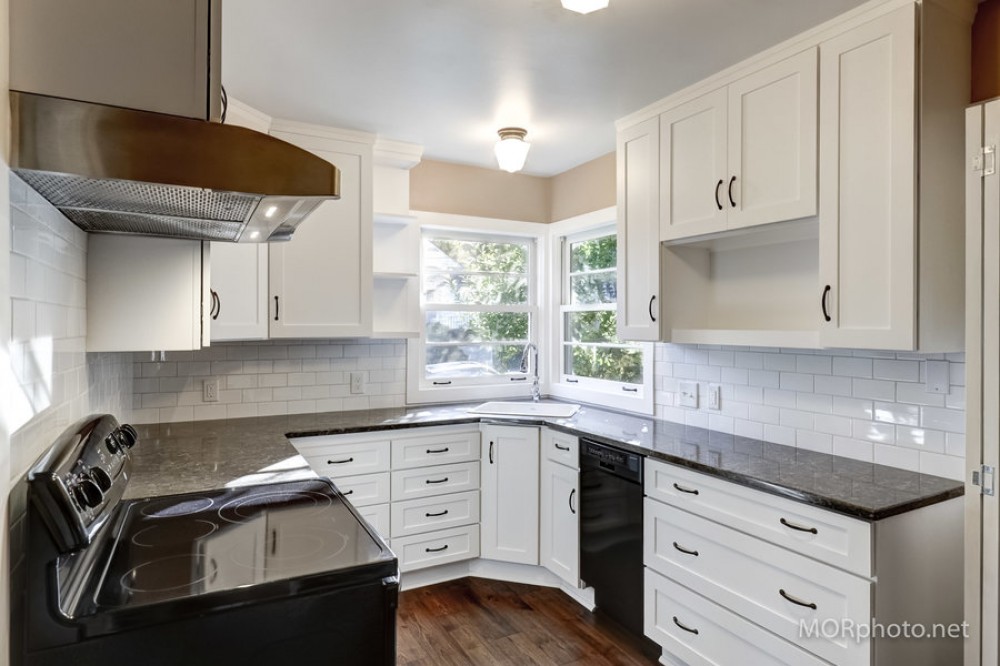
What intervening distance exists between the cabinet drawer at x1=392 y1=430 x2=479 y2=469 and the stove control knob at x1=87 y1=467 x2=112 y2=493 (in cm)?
180

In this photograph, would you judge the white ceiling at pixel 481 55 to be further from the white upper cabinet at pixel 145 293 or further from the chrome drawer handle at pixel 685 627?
the chrome drawer handle at pixel 685 627

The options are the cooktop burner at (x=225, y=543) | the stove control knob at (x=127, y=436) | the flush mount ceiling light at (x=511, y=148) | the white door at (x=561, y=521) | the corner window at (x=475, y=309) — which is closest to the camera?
the cooktop burner at (x=225, y=543)

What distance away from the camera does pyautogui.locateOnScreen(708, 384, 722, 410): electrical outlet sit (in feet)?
9.04

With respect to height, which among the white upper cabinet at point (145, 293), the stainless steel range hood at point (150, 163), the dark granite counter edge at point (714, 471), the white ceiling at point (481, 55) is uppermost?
the white ceiling at point (481, 55)

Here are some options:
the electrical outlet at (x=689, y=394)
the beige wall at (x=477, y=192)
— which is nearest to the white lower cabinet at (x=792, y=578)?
the electrical outlet at (x=689, y=394)

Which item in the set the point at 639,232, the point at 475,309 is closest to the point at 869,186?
the point at 639,232

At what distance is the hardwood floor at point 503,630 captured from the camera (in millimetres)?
2432

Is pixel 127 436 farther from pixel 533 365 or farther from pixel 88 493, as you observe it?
pixel 533 365

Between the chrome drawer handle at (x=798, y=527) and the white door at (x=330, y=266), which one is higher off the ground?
the white door at (x=330, y=266)

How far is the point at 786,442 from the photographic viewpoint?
96.5 inches

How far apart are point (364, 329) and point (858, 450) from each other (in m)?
2.32

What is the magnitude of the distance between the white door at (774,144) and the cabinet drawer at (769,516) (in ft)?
3.30

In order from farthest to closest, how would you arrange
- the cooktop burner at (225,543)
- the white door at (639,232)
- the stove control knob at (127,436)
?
1. the white door at (639,232)
2. the stove control knob at (127,436)
3. the cooktop burner at (225,543)

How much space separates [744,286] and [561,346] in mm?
1480
